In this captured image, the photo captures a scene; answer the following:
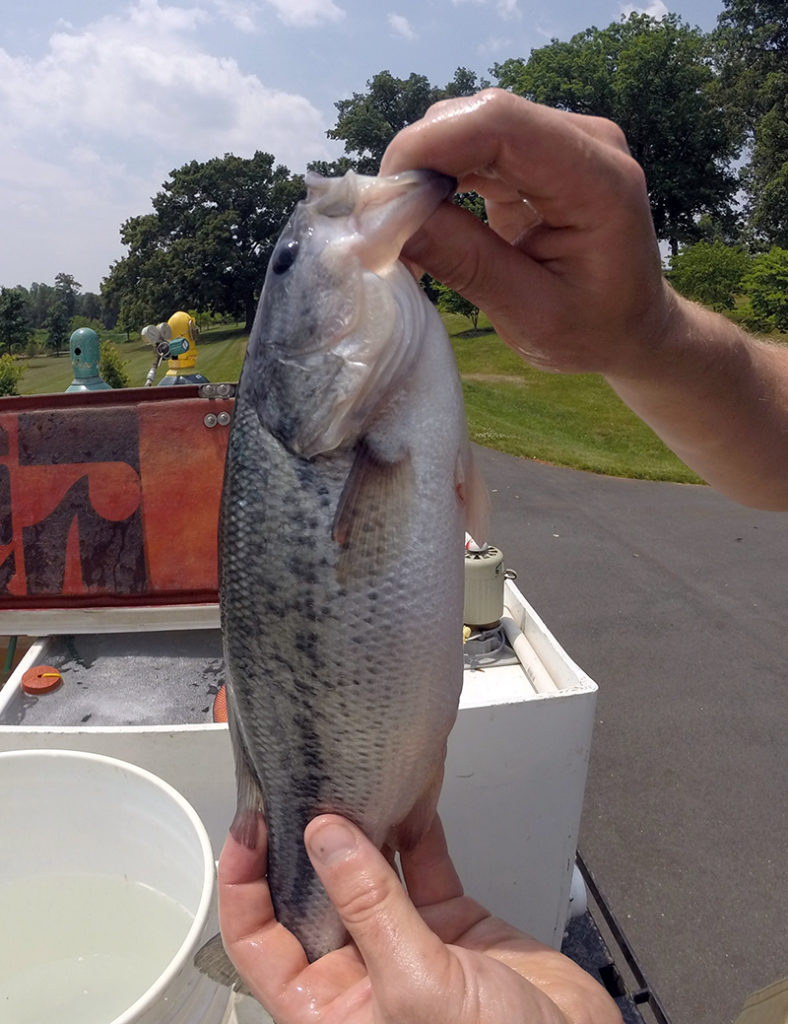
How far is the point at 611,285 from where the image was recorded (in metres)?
1.81

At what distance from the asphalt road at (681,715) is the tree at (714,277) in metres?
16.8

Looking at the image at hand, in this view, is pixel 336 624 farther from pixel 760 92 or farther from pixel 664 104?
pixel 664 104

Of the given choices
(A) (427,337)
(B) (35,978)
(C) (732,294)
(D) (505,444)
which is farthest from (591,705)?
(C) (732,294)

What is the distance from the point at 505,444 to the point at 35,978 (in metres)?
11.5

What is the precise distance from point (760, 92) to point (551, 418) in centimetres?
3248

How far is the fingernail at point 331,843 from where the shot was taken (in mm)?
1594

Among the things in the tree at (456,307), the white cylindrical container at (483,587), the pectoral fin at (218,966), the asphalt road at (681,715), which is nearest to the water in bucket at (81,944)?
the pectoral fin at (218,966)

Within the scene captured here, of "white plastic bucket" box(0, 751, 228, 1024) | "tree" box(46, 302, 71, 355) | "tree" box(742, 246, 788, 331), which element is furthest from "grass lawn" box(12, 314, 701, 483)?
"tree" box(46, 302, 71, 355)

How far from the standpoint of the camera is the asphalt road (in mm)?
3672

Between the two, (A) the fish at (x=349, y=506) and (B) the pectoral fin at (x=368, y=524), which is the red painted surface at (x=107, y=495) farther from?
(B) the pectoral fin at (x=368, y=524)

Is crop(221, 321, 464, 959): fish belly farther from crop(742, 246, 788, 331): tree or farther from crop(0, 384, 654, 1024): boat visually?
crop(742, 246, 788, 331): tree

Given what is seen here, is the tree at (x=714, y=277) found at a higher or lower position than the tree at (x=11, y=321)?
higher

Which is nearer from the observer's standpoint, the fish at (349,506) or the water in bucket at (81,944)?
the fish at (349,506)

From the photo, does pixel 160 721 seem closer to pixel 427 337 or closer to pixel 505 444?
pixel 427 337
